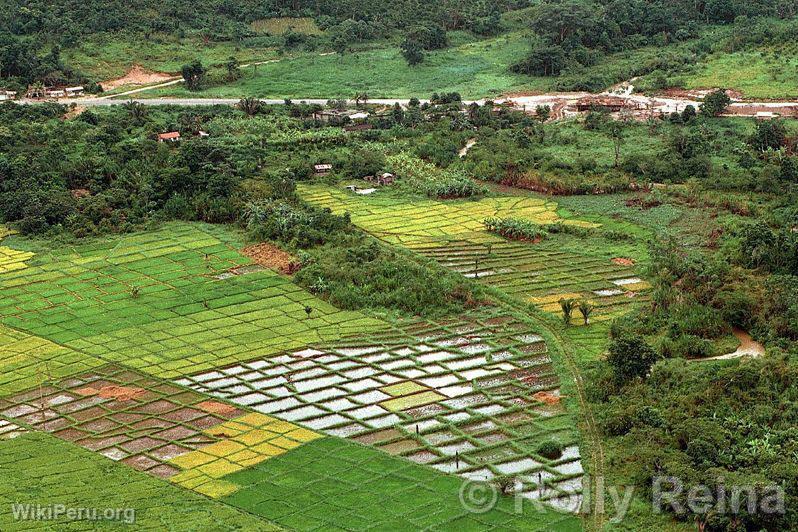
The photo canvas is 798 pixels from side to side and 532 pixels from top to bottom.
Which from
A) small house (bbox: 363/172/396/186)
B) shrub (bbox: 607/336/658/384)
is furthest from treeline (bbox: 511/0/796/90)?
shrub (bbox: 607/336/658/384)

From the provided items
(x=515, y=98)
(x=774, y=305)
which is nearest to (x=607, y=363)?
(x=774, y=305)

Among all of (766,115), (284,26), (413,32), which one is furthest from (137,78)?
(766,115)

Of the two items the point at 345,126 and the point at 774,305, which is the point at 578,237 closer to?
the point at 774,305

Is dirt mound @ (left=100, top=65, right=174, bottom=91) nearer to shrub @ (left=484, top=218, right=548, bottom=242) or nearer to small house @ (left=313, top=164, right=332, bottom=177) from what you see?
small house @ (left=313, top=164, right=332, bottom=177)

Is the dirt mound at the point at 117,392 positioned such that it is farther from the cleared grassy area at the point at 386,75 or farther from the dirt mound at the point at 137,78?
the dirt mound at the point at 137,78

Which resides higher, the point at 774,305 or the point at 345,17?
the point at 345,17

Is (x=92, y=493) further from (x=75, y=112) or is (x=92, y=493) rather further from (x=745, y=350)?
(x=75, y=112)
